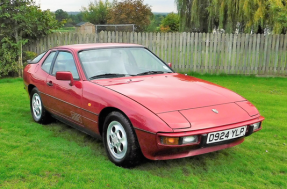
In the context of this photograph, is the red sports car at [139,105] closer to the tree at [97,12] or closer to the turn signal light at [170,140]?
the turn signal light at [170,140]

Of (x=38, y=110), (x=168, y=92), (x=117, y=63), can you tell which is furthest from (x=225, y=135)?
(x=38, y=110)

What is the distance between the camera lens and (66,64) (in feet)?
15.7

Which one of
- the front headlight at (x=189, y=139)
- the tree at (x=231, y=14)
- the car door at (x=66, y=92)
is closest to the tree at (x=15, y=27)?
the car door at (x=66, y=92)

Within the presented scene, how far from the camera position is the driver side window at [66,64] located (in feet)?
14.7

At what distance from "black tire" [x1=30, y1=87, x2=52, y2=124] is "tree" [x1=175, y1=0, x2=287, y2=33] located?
36.6ft

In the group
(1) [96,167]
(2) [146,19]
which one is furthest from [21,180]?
(2) [146,19]

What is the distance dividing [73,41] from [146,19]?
1400 inches

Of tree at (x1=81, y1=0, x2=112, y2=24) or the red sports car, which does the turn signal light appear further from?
tree at (x1=81, y1=0, x2=112, y2=24)

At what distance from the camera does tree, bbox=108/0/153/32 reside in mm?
45281

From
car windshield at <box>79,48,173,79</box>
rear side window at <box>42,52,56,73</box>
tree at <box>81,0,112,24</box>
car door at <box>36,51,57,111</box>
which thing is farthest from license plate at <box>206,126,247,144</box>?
tree at <box>81,0,112,24</box>

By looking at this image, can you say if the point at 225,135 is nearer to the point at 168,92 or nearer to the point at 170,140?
the point at 170,140

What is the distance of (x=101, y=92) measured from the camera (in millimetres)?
3811

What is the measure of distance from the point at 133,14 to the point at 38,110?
136ft

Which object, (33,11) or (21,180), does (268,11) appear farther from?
(21,180)
